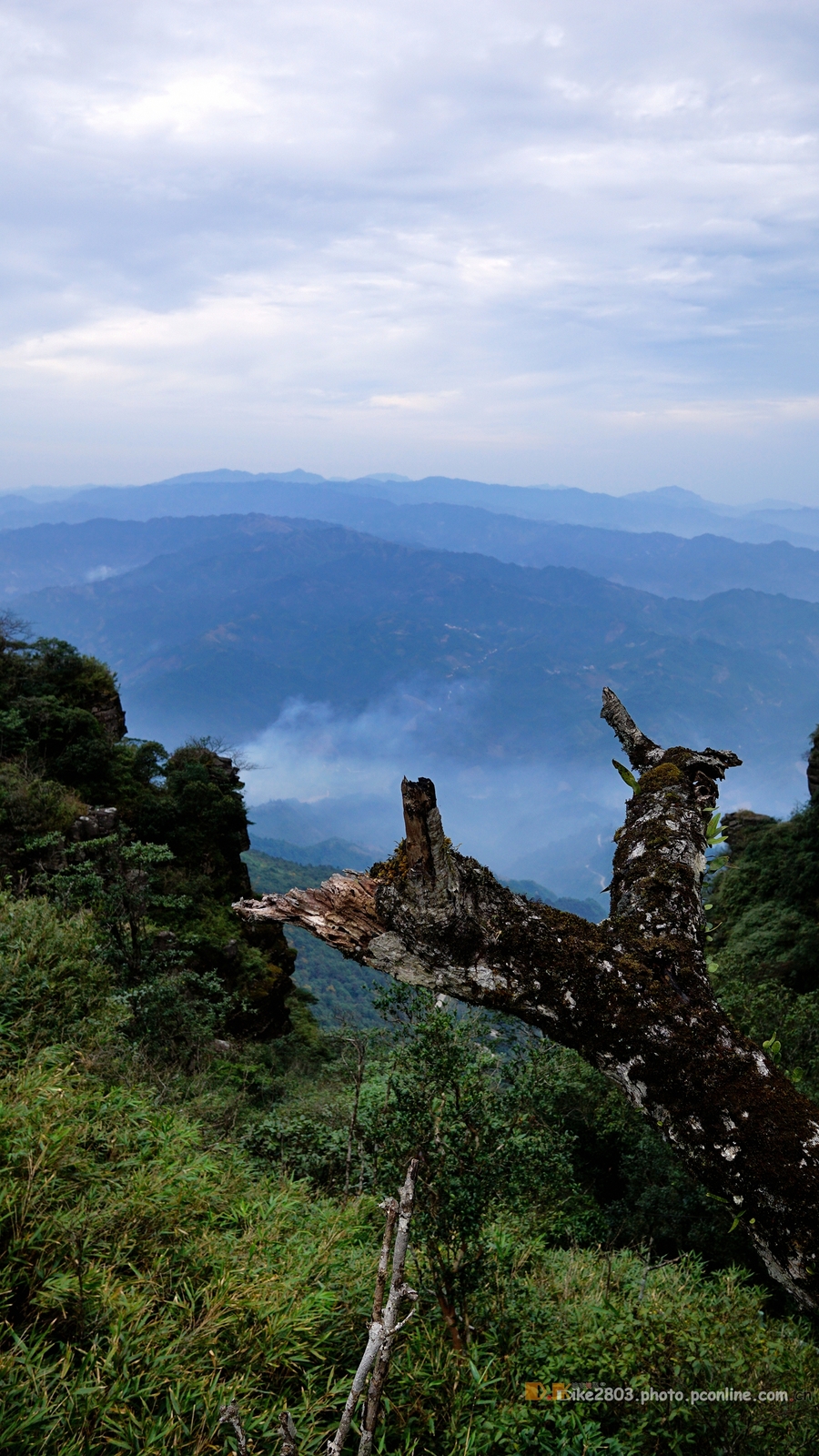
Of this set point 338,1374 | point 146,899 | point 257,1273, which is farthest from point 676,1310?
point 146,899

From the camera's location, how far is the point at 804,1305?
8.19 feet

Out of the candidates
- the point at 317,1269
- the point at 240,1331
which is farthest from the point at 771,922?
the point at 240,1331

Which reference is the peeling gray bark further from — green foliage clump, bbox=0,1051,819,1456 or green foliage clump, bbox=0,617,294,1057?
green foliage clump, bbox=0,617,294,1057

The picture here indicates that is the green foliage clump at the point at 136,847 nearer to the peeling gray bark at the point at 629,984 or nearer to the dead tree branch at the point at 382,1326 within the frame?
the dead tree branch at the point at 382,1326

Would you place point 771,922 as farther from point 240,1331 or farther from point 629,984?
point 629,984

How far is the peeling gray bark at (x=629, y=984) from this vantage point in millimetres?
2568

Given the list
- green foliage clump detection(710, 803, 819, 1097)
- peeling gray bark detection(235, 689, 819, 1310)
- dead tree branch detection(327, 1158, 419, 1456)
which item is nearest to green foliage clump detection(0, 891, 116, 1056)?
dead tree branch detection(327, 1158, 419, 1456)

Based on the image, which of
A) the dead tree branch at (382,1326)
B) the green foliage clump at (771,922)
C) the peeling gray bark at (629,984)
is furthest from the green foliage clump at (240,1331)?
the green foliage clump at (771,922)

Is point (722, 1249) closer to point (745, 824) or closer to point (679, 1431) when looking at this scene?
point (679, 1431)

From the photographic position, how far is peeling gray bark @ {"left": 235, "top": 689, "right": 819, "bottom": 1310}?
257 cm

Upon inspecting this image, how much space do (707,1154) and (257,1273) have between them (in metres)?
3.51

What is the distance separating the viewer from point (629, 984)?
2.99 metres

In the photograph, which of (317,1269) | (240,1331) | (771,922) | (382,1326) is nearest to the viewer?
(382,1326)

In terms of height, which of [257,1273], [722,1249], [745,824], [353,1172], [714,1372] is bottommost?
[722,1249]
